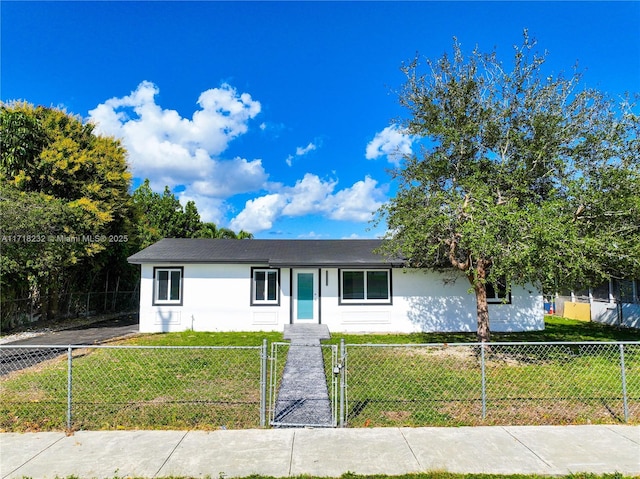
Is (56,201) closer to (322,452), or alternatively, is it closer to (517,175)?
(322,452)

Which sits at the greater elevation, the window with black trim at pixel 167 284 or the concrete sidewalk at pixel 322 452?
the window with black trim at pixel 167 284

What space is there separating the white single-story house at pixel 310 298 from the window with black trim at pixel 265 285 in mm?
36

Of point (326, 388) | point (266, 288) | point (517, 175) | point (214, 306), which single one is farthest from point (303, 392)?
point (214, 306)

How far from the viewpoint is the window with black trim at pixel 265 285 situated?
14.1m

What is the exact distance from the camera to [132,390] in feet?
22.4

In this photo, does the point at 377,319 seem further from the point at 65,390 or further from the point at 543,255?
the point at 65,390

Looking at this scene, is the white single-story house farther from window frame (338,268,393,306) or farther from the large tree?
the large tree

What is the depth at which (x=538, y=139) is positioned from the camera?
8.73 metres

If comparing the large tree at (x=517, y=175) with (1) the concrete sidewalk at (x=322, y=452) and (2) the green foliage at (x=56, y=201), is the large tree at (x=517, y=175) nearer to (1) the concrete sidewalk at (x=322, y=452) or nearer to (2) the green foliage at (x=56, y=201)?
(1) the concrete sidewalk at (x=322, y=452)

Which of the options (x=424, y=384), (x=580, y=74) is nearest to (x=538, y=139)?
(x=580, y=74)

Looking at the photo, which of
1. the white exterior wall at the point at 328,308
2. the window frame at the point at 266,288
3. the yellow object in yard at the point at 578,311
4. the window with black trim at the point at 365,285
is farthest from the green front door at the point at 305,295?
the yellow object in yard at the point at 578,311

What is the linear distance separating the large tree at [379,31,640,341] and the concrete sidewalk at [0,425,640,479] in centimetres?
342

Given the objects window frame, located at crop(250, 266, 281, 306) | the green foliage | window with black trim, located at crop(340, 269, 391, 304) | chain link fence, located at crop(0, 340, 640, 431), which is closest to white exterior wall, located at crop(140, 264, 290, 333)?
window frame, located at crop(250, 266, 281, 306)

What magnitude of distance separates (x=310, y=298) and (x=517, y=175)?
318 inches
